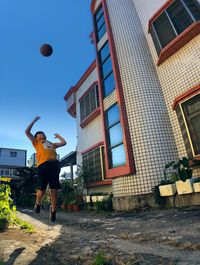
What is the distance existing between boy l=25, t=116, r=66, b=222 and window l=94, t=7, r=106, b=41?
336 inches

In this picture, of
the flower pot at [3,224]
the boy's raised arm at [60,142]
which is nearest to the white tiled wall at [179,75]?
the boy's raised arm at [60,142]

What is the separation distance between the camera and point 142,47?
941 centimetres

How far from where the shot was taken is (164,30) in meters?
8.36

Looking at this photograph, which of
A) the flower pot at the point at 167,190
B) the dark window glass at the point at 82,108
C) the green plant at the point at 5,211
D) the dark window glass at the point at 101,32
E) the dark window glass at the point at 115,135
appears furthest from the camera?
the dark window glass at the point at 82,108

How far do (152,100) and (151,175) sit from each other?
106 inches

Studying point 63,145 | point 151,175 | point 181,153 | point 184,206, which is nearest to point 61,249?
point 63,145

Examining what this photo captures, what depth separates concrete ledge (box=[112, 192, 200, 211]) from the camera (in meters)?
5.59

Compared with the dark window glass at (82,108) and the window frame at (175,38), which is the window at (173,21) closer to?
the window frame at (175,38)

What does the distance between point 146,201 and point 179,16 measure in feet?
20.8

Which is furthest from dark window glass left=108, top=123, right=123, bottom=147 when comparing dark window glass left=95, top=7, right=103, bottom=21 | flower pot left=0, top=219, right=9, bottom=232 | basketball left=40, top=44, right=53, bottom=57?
dark window glass left=95, top=7, right=103, bottom=21

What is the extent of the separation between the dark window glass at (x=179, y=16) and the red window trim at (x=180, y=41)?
392 millimetres

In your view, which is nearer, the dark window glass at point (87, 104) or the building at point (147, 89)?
the building at point (147, 89)

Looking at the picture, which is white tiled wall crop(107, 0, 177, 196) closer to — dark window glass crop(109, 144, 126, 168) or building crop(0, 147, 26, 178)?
dark window glass crop(109, 144, 126, 168)

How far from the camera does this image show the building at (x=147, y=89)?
281 inches
